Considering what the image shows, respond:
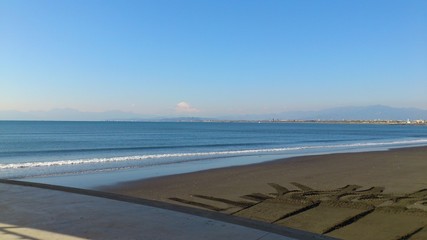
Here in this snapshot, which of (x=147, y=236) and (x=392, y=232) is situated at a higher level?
(x=147, y=236)

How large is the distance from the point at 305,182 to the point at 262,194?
120 inches

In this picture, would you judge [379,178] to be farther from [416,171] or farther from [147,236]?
[147,236]

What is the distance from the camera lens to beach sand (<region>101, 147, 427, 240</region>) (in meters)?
6.64

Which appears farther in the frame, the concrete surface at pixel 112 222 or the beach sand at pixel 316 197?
the beach sand at pixel 316 197

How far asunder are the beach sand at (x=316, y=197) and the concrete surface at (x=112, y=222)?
1760mm

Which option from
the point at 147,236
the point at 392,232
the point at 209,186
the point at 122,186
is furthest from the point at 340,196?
the point at 122,186

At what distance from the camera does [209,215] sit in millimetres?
5926

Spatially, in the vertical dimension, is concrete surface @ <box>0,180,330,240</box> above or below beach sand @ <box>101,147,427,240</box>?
above

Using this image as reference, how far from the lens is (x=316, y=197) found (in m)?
9.27

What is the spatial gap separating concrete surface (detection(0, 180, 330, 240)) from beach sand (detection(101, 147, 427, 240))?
1760mm

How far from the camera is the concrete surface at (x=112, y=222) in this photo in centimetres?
483

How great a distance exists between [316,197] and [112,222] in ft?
17.6

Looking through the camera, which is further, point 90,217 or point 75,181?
point 75,181

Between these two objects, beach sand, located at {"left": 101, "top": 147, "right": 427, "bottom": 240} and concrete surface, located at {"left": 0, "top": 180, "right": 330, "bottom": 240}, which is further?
beach sand, located at {"left": 101, "top": 147, "right": 427, "bottom": 240}
